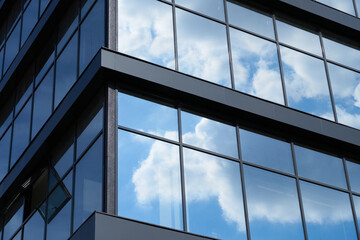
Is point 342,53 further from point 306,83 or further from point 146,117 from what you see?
point 146,117

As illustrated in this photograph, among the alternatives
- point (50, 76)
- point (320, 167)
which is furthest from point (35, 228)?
point (320, 167)

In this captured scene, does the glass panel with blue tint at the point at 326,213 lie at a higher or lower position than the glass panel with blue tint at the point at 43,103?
lower

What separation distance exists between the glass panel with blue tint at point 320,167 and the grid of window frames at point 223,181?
0.03m

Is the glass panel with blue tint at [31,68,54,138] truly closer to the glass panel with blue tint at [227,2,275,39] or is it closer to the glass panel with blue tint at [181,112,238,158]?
the glass panel with blue tint at [181,112,238,158]

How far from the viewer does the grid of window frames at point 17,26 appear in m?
30.1

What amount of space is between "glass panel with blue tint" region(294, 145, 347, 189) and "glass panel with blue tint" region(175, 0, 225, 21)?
5080mm

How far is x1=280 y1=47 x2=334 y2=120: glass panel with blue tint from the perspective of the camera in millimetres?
25266

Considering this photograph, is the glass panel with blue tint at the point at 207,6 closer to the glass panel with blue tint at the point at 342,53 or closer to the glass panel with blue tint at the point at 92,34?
the glass panel with blue tint at the point at 92,34

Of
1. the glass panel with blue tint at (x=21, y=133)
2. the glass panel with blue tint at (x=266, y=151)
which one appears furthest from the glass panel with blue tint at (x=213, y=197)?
the glass panel with blue tint at (x=21, y=133)

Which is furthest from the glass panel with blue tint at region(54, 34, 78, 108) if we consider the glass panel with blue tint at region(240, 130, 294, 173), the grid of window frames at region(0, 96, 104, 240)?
the glass panel with blue tint at region(240, 130, 294, 173)

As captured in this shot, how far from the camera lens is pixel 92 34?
2350 centimetres

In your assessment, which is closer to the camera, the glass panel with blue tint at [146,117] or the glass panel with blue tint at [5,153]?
the glass panel with blue tint at [146,117]

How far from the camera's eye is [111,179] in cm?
1970

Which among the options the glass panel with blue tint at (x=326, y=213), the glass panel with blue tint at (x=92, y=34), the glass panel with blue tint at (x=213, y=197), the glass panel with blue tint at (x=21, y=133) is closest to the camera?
the glass panel with blue tint at (x=213, y=197)
